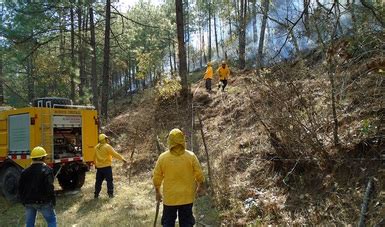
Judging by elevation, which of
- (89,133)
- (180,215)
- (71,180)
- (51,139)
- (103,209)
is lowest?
(103,209)

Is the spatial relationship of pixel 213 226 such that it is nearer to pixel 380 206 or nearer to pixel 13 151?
pixel 380 206

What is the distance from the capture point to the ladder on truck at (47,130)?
35.8ft

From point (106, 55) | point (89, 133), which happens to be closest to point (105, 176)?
point (89, 133)

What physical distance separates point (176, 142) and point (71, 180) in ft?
25.0


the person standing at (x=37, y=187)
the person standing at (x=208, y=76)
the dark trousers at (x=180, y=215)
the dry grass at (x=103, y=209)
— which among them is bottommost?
the dry grass at (x=103, y=209)

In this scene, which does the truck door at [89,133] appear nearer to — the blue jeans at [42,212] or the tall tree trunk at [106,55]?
the blue jeans at [42,212]

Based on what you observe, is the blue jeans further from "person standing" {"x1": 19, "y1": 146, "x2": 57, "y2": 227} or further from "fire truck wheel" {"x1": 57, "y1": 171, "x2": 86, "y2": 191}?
"fire truck wheel" {"x1": 57, "y1": 171, "x2": 86, "y2": 191}

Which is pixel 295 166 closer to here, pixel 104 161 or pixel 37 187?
pixel 37 187

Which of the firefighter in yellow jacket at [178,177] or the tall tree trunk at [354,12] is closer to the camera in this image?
the firefighter in yellow jacket at [178,177]

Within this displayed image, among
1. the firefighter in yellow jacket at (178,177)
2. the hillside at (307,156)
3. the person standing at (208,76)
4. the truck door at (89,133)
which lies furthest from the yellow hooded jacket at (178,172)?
the person standing at (208,76)

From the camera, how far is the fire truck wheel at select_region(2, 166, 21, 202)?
11086 mm

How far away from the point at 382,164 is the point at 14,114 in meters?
8.96

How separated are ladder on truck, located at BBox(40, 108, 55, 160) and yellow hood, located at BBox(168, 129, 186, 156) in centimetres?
597

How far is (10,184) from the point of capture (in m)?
11.2
